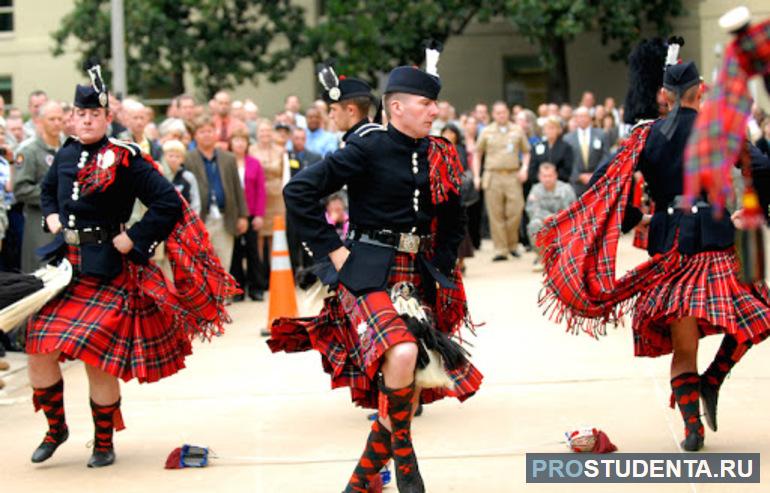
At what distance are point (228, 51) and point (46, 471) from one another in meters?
24.6

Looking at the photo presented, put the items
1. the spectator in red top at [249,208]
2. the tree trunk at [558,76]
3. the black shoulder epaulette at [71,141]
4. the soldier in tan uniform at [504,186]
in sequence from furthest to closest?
the tree trunk at [558,76], the soldier in tan uniform at [504,186], the spectator in red top at [249,208], the black shoulder epaulette at [71,141]

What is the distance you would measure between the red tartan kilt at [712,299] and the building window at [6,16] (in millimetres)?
31342

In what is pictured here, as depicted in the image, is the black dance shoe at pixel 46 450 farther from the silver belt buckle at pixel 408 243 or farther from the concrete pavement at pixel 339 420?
the silver belt buckle at pixel 408 243

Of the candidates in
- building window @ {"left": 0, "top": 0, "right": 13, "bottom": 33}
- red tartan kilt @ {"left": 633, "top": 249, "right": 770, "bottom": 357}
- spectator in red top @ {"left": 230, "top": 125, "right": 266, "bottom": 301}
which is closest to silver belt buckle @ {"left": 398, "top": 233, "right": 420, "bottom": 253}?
red tartan kilt @ {"left": 633, "top": 249, "right": 770, "bottom": 357}

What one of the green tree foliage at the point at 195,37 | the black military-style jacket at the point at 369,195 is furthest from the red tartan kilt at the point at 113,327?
the green tree foliage at the point at 195,37

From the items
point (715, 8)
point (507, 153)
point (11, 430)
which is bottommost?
point (11, 430)

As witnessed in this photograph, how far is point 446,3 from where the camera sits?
30.5 metres

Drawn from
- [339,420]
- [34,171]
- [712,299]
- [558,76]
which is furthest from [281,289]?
[558,76]

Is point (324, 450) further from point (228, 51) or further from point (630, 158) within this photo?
point (228, 51)

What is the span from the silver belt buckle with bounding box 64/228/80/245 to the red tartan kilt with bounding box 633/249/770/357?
2786mm

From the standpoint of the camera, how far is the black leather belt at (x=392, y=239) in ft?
20.5

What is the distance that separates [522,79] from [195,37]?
8.60 metres

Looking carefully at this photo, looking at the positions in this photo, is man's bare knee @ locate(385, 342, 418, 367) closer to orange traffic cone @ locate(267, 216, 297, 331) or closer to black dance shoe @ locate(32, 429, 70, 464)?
black dance shoe @ locate(32, 429, 70, 464)

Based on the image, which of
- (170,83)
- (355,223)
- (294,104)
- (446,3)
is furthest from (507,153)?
(170,83)
